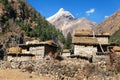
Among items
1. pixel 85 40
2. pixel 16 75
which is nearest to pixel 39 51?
pixel 85 40

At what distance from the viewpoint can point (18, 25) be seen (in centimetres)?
11212

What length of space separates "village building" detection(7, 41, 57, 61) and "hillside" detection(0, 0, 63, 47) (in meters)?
54.1

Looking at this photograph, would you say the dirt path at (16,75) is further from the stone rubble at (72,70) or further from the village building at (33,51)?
the village building at (33,51)

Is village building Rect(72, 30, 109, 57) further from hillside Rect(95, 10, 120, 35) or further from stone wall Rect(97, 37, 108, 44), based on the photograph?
hillside Rect(95, 10, 120, 35)

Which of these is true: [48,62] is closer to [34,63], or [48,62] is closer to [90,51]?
[34,63]

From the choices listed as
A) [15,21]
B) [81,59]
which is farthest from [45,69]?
[15,21]

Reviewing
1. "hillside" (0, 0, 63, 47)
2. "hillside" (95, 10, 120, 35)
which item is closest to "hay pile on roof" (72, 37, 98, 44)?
"hillside" (0, 0, 63, 47)

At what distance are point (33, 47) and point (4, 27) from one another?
67.5 m

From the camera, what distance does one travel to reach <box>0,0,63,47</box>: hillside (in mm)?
99875

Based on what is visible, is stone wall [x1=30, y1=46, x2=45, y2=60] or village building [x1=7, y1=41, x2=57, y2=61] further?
stone wall [x1=30, y1=46, x2=45, y2=60]

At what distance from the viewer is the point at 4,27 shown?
105250mm

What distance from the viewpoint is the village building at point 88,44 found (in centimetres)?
3725

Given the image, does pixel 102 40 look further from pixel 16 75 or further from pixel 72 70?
pixel 16 75

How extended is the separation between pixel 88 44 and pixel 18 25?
77.4 m
